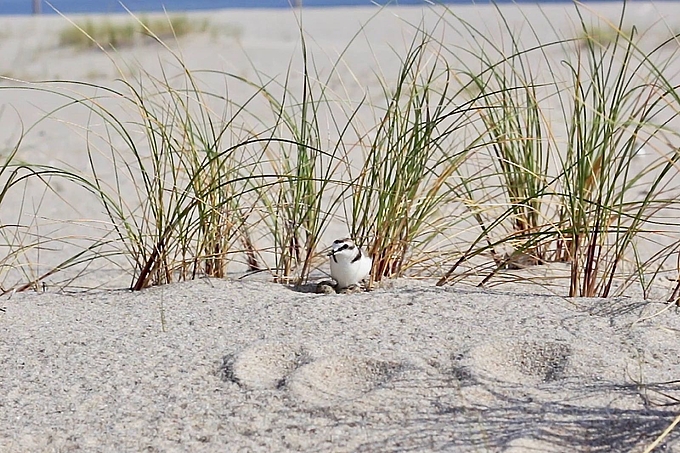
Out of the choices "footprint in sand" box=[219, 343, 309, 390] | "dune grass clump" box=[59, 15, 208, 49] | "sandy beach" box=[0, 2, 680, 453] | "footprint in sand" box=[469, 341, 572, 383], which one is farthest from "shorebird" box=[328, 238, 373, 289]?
"dune grass clump" box=[59, 15, 208, 49]

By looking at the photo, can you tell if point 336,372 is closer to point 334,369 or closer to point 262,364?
point 334,369

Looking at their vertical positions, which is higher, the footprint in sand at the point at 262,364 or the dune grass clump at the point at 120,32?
the dune grass clump at the point at 120,32

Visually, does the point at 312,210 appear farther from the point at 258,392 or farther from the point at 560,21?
the point at 560,21

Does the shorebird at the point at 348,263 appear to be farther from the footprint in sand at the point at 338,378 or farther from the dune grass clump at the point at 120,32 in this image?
the dune grass clump at the point at 120,32

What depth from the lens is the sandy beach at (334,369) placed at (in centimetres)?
171

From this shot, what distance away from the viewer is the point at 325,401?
1.82 metres

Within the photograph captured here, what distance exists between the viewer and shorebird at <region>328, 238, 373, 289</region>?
2.35m

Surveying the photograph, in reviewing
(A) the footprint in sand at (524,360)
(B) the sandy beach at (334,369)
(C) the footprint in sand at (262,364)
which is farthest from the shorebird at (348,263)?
(A) the footprint in sand at (524,360)

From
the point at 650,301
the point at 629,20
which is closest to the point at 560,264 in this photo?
the point at 650,301

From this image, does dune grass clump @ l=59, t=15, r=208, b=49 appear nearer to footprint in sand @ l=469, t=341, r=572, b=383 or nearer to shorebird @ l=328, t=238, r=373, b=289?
shorebird @ l=328, t=238, r=373, b=289

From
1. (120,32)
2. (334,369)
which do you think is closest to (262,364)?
(334,369)

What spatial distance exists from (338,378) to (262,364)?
162 millimetres

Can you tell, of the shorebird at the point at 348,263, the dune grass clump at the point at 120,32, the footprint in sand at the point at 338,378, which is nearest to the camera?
the footprint in sand at the point at 338,378

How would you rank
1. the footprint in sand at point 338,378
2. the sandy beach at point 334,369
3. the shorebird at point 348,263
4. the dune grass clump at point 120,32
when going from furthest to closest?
the dune grass clump at point 120,32 < the shorebird at point 348,263 < the footprint in sand at point 338,378 < the sandy beach at point 334,369
